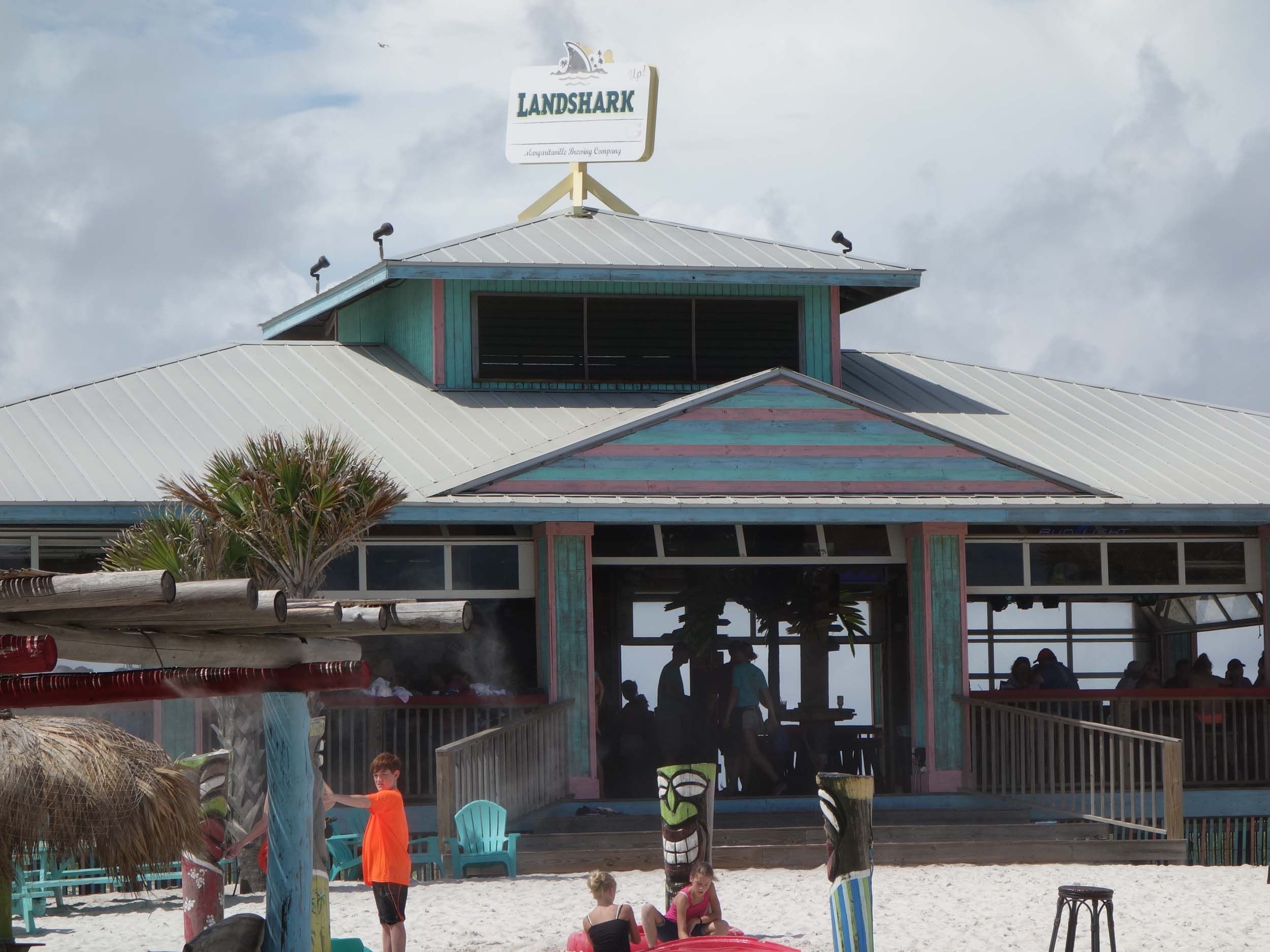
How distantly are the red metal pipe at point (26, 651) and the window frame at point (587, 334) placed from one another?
14294 mm

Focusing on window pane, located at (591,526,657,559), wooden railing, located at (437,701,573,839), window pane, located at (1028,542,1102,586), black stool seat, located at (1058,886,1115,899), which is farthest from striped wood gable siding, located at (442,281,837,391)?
black stool seat, located at (1058,886,1115,899)

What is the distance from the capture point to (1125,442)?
20.8 meters

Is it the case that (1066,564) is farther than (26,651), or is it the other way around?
(1066,564)

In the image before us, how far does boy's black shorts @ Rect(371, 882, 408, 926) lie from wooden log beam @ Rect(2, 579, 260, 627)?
4.04 metres

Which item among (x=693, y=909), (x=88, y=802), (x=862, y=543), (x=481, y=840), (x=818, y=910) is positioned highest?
(x=862, y=543)

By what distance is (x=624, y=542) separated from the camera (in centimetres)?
1864

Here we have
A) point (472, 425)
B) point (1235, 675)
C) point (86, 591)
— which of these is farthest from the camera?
point (472, 425)

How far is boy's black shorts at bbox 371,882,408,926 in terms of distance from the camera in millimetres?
11023

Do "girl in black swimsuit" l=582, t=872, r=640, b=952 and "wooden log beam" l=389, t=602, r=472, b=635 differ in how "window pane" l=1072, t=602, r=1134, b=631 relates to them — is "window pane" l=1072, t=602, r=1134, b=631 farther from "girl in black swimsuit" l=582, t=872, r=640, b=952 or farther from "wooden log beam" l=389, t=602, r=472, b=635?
"wooden log beam" l=389, t=602, r=472, b=635

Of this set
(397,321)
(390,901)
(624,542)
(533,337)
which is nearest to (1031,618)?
(624,542)

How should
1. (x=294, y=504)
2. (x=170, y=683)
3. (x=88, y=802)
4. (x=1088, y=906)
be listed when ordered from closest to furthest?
1. (x=170, y=683)
2. (x=88, y=802)
3. (x=1088, y=906)
4. (x=294, y=504)

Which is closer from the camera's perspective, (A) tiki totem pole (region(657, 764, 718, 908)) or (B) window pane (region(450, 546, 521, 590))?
(A) tiki totem pole (region(657, 764, 718, 908))

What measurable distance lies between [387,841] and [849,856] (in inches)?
125

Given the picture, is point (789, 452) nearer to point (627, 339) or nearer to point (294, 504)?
point (627, 339)
